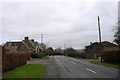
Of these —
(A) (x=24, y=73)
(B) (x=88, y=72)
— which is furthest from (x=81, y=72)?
(A) (x=24, y=73)

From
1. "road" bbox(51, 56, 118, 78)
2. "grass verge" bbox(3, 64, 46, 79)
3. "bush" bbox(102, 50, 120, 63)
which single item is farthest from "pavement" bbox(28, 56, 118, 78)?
"bush" bbox(102, 50, 120, 63)

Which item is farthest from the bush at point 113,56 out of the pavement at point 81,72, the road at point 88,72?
the road at point 88,72

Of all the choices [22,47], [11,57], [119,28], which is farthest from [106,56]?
[22,47]

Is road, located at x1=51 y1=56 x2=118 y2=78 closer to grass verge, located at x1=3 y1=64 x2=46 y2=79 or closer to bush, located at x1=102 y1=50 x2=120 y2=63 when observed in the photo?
grass verge, located at x1=3 y1=64 x2=46 y2=79

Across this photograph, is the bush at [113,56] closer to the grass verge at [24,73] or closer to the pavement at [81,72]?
the pavement at [81,72]

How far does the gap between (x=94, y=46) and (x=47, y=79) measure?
Answer: 79302 mm

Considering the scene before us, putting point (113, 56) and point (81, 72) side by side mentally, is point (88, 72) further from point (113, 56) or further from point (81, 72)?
point (113, 56)

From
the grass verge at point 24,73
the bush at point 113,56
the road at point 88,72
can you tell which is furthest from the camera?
the bush at point 113,56

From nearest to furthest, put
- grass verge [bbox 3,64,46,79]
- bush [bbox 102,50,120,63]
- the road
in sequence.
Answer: grass verge [bbox 3,64,46,79]
the road
bush [bbox 102,50,120,63]

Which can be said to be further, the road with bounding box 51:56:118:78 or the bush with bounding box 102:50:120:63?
the bush with bounding box 102:50:120:63

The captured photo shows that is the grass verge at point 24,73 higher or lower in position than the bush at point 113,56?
lower

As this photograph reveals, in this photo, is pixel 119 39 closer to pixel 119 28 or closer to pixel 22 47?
pixel 119 28

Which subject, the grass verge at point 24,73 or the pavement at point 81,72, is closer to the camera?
the grass verge at point 24,73

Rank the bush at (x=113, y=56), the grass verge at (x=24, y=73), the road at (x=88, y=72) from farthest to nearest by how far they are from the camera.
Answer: the bush at (x=113, y=56) → the road at (x=88, y=72) → the grass verge at (x=24, y=73)
